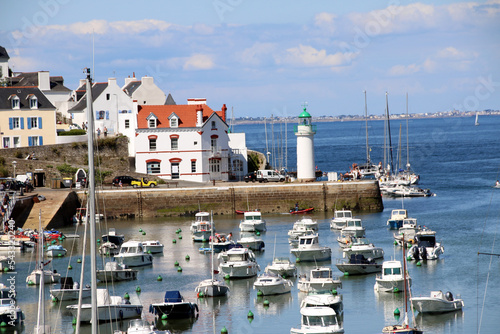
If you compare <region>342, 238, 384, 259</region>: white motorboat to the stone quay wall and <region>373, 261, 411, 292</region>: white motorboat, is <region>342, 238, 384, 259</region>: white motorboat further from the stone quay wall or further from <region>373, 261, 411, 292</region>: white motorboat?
the stone quay wall

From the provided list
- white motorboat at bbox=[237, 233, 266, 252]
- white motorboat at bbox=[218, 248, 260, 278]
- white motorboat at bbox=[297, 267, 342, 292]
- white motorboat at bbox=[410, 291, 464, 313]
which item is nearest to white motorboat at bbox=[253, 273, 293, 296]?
white motorboat at bbox=[297, 267, 342, 292]

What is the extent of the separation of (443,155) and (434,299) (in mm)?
124968

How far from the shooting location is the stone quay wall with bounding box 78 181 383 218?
255 feet

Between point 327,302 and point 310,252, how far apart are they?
15.0 meters

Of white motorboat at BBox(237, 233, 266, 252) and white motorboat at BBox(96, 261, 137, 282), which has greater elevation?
white motorboat at BBox(237, 233, 266, 252)

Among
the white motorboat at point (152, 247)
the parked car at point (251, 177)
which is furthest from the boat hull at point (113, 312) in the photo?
the parked car at point (251, 177)

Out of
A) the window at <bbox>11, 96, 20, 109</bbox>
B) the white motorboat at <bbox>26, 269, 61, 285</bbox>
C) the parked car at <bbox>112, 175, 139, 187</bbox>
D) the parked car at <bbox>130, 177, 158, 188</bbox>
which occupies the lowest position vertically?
the white motorboat at <bbox>26, 269, 61, 285</bbox>

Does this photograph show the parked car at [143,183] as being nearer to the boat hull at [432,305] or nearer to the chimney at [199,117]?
the chimney at [199,117]

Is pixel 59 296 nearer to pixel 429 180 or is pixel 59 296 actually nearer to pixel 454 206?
pixel 454 206

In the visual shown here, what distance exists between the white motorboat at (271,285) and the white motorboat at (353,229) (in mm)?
18189

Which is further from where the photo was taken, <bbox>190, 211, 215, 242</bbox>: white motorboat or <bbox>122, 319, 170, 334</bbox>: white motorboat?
<bbox>190, 211, 215, 242</bbox>: white motorboat

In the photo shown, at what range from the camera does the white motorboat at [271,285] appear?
147 feet

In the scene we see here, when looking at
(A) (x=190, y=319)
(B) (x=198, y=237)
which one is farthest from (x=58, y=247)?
(A) (x=190, y=319)

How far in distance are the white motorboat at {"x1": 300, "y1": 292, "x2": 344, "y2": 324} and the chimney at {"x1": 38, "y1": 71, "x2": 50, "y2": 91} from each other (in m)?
72.0
